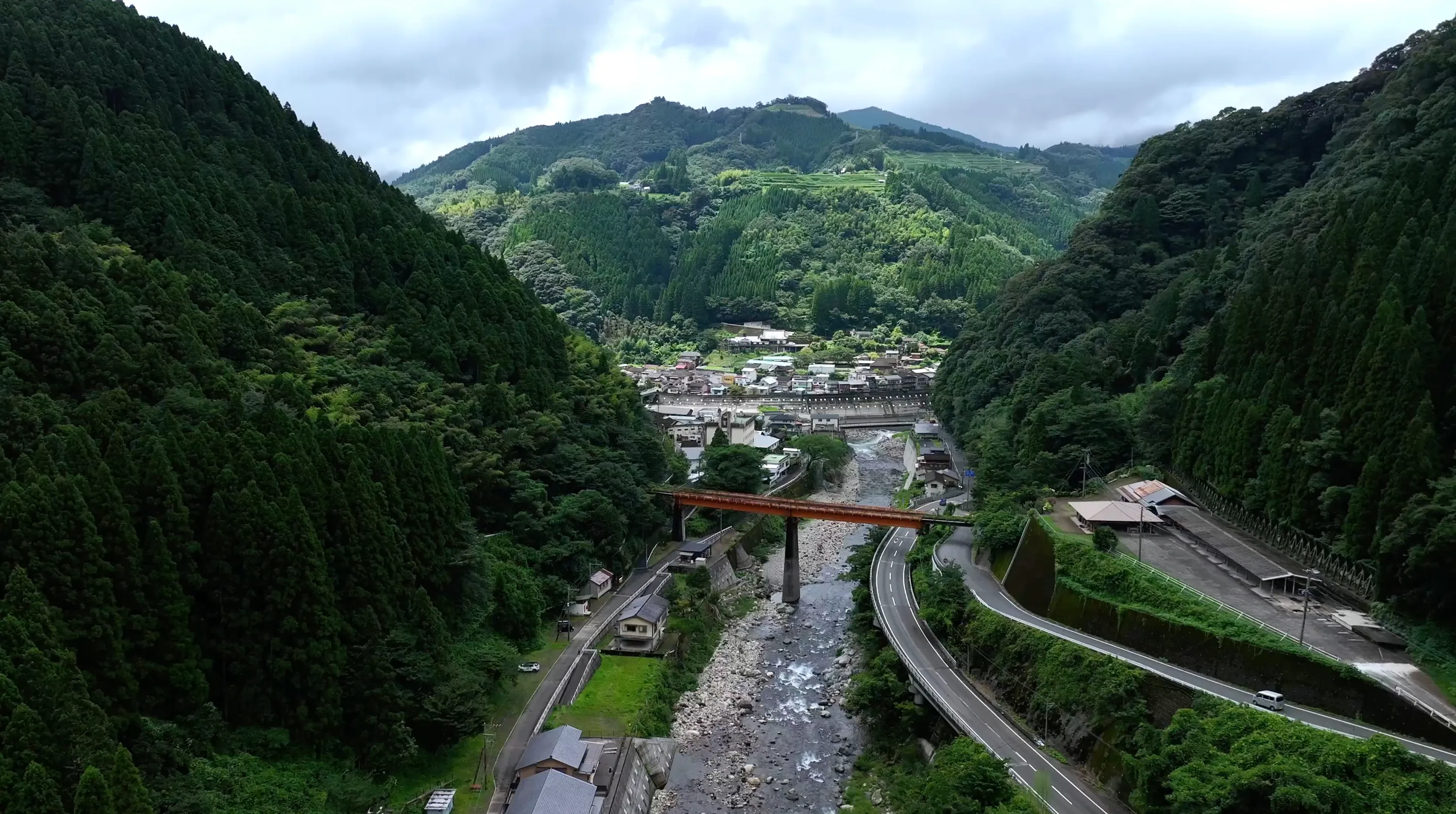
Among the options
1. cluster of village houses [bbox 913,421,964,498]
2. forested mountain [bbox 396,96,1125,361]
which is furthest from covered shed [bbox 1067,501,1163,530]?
forested mountain [bbox 396,96,1125,361]

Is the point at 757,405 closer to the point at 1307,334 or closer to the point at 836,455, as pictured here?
the point at 836,455

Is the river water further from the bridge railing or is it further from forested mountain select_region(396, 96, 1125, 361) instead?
Result: forested mountain select_region(396, 96, 1125, 361)

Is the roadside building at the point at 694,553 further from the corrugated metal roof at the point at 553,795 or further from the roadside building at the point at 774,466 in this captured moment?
the corrugated metal roof at the point at 553,795

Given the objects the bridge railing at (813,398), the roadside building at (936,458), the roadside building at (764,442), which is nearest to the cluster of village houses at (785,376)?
the bridge railing at (813,398)

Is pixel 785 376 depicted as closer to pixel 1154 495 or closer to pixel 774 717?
pixel 1154 495

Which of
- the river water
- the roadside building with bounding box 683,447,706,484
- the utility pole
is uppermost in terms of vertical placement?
the utility pole
